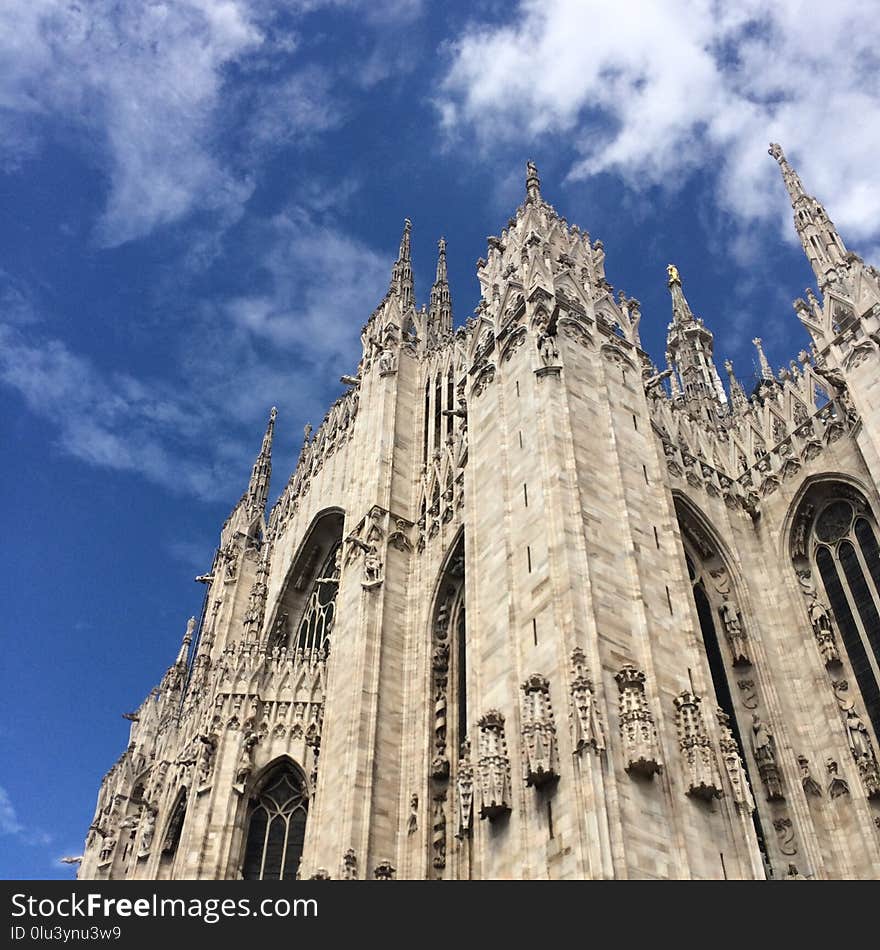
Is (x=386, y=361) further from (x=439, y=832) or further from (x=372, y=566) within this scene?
(x=439, y=832)

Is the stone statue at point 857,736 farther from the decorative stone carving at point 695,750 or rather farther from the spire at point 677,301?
the spire at point 677,301

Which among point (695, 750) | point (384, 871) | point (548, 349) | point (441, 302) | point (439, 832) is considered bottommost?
point (695, 750)

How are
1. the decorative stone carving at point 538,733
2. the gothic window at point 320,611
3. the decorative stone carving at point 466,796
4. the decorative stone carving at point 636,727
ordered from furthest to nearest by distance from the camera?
the gothic window at point 320,611 < the decorative stone carving at point 466,796 < the decorative stone carving at point 538,733 < the decorative stone carving at point 636,727

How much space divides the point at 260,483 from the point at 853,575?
2730 cm

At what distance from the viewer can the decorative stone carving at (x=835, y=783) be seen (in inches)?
695

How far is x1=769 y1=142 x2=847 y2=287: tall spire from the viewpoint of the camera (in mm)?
23516

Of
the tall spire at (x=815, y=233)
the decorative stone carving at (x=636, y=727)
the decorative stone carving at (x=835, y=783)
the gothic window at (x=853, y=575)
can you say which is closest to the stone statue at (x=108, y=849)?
the decorative stone carving at (x=835, y=783)

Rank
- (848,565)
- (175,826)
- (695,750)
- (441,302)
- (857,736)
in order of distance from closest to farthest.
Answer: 1. (695,750)
2. (857,736)
3. (848,565)
4. (175,826)
5. (441,302)

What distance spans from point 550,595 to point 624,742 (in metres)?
2.76

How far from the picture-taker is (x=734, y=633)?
67.1 ft

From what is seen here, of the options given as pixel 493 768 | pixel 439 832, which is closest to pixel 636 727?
pixel 493 768

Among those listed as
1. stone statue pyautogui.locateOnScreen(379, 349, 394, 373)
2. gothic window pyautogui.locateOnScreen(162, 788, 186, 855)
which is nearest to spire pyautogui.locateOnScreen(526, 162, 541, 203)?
stone statue pyautogui.locateOnScreen(379, 349, 394, 373)

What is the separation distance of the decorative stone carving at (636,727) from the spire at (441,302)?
23.9 m
